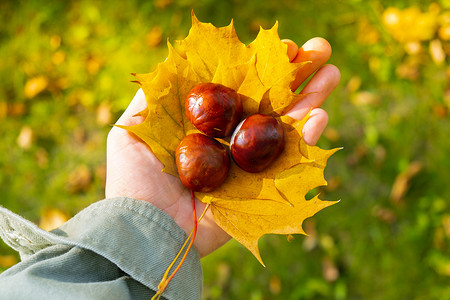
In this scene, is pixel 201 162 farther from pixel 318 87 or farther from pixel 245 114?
pixel 318 87

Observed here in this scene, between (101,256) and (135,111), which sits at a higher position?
(135,111)

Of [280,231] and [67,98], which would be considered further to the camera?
[67,98]

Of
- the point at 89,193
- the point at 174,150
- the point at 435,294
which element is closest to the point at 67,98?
the point at 89,193

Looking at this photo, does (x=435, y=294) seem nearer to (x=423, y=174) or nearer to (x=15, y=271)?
(x=423, y=174)

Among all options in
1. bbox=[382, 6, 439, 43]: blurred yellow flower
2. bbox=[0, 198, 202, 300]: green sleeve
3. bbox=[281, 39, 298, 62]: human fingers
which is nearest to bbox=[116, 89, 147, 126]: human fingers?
bbox=[0, 198, 202, 300]: green sleeve

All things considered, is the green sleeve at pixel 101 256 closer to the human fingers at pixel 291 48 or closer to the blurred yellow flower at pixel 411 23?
the human fingers at pixel 291 48

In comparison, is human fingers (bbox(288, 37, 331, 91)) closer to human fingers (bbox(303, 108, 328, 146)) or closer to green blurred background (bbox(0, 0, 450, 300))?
human fingers (bbox(303, 108, 328, 146))

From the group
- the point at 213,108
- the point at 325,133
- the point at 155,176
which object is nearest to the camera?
the point at 213,108

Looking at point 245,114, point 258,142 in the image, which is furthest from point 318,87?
point 258,142
